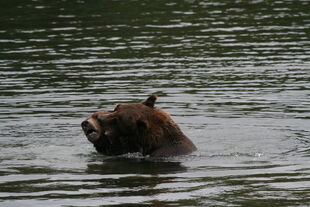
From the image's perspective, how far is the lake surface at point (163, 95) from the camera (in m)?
13.4

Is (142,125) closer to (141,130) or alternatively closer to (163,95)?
(141,130)

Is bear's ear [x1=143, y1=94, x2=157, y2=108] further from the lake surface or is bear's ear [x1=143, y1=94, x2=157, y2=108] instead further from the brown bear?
the lake surface

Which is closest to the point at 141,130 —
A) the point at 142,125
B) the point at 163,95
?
the point at 142,125

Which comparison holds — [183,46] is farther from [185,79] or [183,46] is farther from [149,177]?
[149,177]

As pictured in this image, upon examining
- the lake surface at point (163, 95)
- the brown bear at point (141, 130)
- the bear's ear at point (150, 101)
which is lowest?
the lake surface at point (163, 95)

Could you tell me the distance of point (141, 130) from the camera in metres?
15.7

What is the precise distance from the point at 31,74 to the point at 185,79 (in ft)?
13.8

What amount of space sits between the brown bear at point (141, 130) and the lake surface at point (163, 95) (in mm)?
279

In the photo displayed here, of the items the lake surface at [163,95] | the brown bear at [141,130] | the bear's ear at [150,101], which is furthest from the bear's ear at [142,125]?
the lake surface at [163,95]

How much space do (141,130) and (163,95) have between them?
6.01m

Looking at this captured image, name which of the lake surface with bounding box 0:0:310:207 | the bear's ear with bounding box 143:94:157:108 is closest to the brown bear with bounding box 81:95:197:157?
the bear's ear with bounding box 143:94:157:108

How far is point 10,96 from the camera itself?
2180 centimetres

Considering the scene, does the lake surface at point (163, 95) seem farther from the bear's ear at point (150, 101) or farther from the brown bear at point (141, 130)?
the bear's ear at point (150, 101)

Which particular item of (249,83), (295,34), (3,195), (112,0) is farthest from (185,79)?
(112,0)
